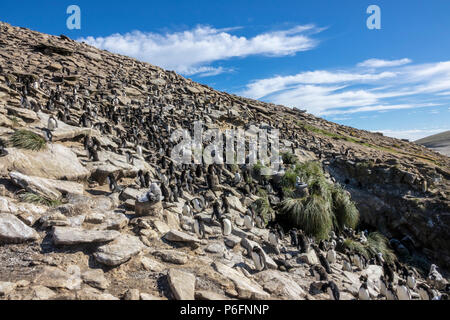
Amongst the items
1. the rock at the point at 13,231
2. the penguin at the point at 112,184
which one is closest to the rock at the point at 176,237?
the rock at the point at 13,231

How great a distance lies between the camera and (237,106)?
31.8 metres

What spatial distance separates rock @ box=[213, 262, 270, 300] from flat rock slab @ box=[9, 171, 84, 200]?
491 centimetres

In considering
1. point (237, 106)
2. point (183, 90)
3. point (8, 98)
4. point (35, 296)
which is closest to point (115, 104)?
point (8, 98)

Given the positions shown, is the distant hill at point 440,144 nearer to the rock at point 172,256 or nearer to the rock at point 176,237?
the rock at point 176,237

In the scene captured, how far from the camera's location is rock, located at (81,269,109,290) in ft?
16.2

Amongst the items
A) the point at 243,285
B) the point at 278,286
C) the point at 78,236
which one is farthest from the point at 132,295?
the point at 278,286

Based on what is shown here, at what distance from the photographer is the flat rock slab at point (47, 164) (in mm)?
8148

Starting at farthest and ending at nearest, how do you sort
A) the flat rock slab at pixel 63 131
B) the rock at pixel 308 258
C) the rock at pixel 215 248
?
the flat rock slab at pixel 63 131, the rock at pixel 308 258, the rock at pixel 215 248

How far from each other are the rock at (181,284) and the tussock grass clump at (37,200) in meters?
4.04

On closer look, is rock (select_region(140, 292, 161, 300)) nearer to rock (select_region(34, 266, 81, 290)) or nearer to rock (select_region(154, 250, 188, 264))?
rock (select_region(34, 266, 81, 290))

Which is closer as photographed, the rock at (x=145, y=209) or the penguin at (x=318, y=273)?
the penguin at (x=318, y=273)

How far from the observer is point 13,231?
219 inches

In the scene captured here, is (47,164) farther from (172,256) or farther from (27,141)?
(172,256)

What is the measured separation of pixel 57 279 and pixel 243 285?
3.45 metres
